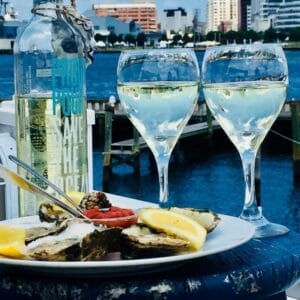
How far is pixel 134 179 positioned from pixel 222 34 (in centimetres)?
2194

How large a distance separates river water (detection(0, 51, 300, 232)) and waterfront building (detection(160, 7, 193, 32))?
16.4m

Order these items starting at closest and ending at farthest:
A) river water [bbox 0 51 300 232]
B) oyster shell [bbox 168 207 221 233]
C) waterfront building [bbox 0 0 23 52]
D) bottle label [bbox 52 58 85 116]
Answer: oyster shell [bbox 168 207 221 233], bottle label [bbox 52 58 85 116], waterfront building [bbox 0 0 23 52], river water [bbox 0 51 300 232]

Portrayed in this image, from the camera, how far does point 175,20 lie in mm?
37500

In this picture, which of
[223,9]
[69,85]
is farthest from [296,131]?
[69,85]

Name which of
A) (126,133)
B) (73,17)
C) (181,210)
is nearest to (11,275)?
(181,210)

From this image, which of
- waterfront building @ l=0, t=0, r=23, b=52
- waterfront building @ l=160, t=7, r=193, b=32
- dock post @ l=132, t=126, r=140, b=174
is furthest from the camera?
waterfront building @ l=160, t=7, r=193, b=32

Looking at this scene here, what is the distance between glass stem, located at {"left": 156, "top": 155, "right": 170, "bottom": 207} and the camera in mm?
901

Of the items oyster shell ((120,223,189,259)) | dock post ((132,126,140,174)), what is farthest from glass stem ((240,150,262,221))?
dock post ((132,126,140,174))

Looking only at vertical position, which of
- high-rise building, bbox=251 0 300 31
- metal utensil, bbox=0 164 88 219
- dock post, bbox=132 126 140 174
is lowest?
dock post, bbox=132 126 140 174

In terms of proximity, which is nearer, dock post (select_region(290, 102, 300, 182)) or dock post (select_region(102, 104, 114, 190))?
dock post (select_region(290, 102, 300, 182))

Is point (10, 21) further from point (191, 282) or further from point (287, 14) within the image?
point (287, 14)

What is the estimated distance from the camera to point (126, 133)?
878 inches

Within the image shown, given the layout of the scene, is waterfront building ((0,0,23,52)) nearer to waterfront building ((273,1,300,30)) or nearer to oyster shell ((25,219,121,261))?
oyster shell ((25,219,121,261))

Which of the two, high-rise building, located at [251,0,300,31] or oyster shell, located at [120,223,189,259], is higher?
high-rise building, located at [251,0,300,31]
